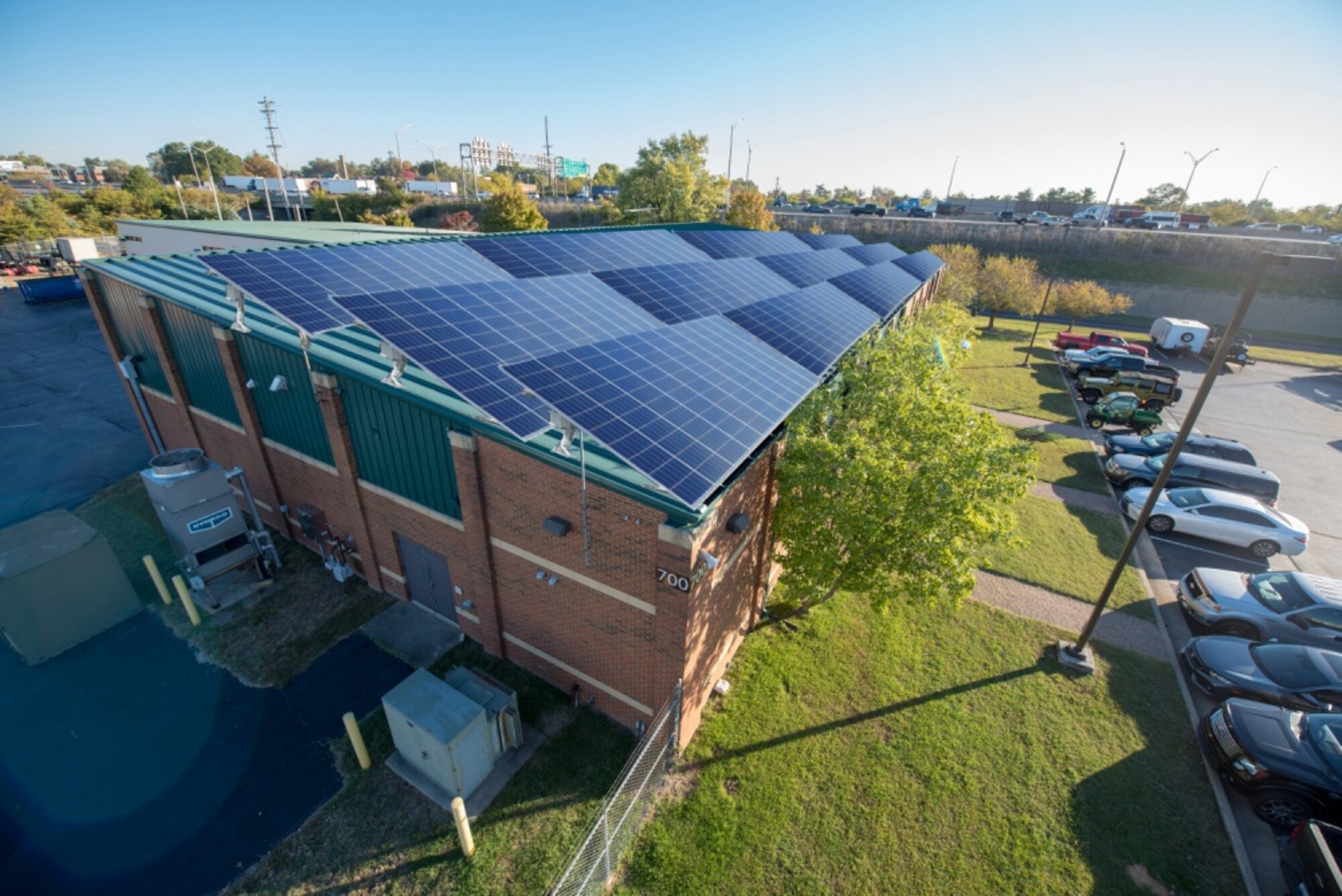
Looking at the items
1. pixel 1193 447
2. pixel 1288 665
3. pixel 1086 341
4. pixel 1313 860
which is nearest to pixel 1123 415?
pixel 1193 447

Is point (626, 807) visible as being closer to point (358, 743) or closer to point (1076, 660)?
point (358, 743)

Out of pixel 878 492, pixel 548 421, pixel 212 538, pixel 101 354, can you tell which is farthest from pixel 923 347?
pixel 101 354

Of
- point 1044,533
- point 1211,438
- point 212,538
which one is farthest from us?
point 1211,438

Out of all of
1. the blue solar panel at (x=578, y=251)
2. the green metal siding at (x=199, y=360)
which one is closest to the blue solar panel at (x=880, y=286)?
the blue solar panel at (x=578, y=251)

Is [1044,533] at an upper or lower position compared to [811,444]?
lower

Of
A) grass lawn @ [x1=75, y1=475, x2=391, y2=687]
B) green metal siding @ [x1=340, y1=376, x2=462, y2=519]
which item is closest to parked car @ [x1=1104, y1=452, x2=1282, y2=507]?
green metal siding @ [x1=340, y1=376, x2=462, y2=519]

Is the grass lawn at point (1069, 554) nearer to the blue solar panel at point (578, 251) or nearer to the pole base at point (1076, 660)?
the pole base at point (1076, 660)

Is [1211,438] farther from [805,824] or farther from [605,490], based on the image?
[605,490]
